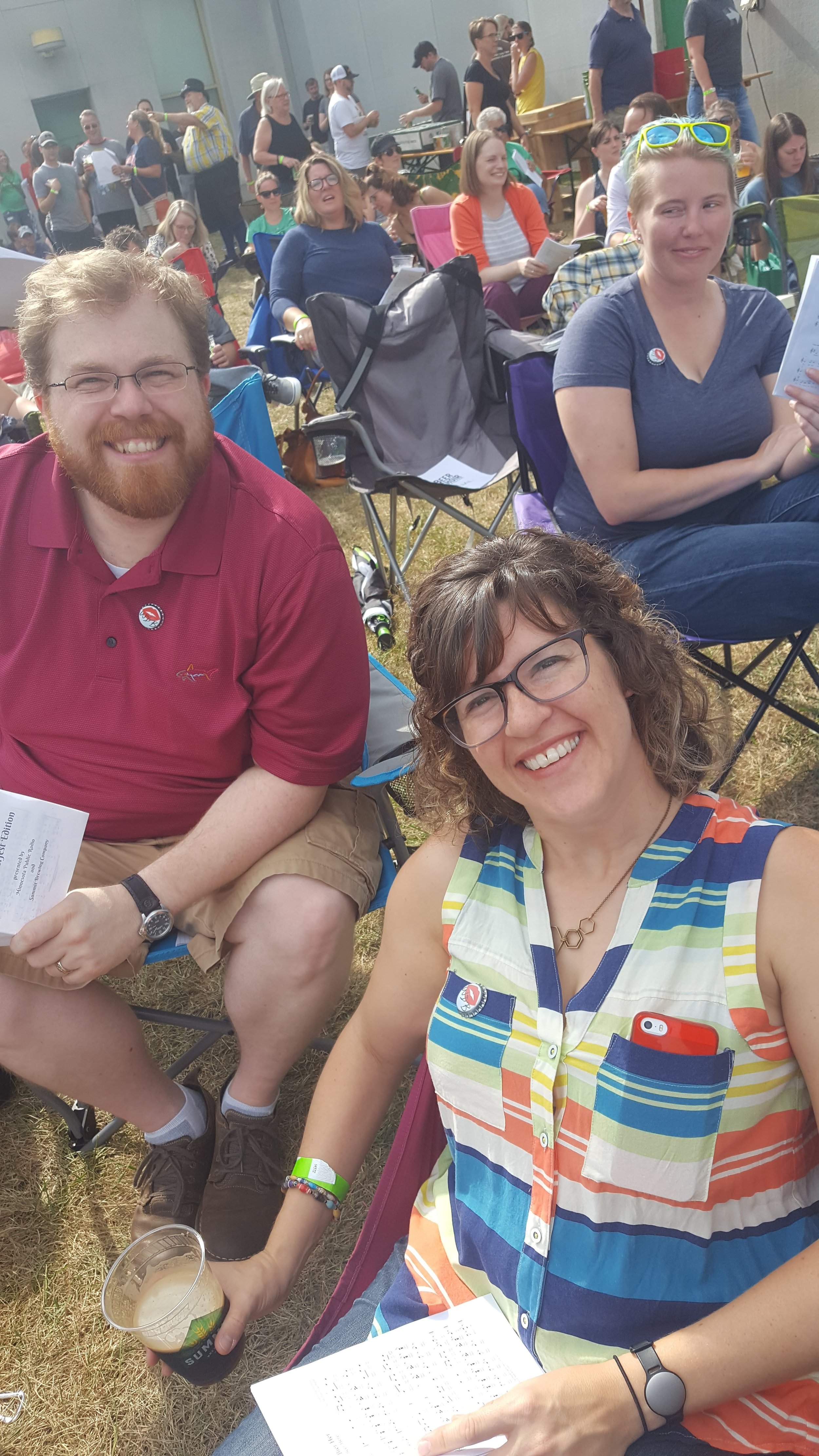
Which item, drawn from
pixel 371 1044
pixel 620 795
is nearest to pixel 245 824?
pixel 371 1044

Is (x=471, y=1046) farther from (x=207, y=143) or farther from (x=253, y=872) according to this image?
(x=207, y=143)

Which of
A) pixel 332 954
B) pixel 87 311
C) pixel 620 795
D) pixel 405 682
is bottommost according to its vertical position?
pixel 405 682

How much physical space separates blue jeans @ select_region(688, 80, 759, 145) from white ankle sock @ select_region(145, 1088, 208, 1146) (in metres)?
7.77

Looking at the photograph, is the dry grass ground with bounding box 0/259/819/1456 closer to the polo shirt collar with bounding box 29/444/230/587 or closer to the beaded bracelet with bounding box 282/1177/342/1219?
the beaded bracelet with bounding box 282/1177/342/1219

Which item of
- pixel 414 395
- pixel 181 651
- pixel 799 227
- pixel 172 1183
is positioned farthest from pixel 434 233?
pixel 172 1183

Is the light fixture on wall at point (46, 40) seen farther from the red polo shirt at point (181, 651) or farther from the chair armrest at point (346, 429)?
the red polo shirt at point (181, 651)

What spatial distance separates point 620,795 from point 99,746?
1209 mm

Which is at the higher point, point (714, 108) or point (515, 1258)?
point (714, 108)

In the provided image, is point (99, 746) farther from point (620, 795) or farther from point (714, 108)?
point (714, 108)

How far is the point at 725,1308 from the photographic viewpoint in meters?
1.01

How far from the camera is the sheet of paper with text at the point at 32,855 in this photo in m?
1.72

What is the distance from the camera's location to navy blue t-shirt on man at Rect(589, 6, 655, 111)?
8.34 meters

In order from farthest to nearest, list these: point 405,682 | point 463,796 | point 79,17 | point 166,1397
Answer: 1. point 79,17
2. point 405,682
3. point 166,1397
4. point 463,796

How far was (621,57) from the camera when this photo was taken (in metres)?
8.47
